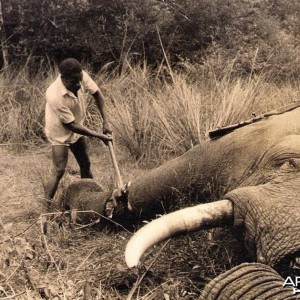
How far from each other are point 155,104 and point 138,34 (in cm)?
184

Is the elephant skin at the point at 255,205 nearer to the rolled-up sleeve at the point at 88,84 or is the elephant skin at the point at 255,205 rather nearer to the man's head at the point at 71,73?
the man's head at the point at 71,73

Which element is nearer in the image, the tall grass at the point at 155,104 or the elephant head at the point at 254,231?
the elephant head at the point at 254,231

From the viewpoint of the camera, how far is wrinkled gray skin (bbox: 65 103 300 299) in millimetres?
2902

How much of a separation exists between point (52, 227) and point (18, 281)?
1097 millimetres

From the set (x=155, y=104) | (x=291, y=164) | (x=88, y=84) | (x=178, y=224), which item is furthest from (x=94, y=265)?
(x=155, y=104)

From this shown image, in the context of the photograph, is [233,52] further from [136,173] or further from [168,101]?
[136,173]

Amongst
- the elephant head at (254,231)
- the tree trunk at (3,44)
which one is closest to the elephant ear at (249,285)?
the elephant head at (254,231)

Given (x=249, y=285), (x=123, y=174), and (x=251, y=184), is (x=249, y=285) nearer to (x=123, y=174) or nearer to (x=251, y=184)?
(x=251, y=184)

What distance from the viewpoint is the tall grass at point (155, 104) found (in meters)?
6.14

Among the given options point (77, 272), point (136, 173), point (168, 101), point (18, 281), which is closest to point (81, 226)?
point (77, 272)

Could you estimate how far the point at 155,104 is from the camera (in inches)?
251

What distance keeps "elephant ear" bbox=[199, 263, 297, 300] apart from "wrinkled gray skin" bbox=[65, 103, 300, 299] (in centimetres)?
2

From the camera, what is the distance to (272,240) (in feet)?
9.48

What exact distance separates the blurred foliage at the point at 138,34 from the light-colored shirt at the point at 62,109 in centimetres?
269
